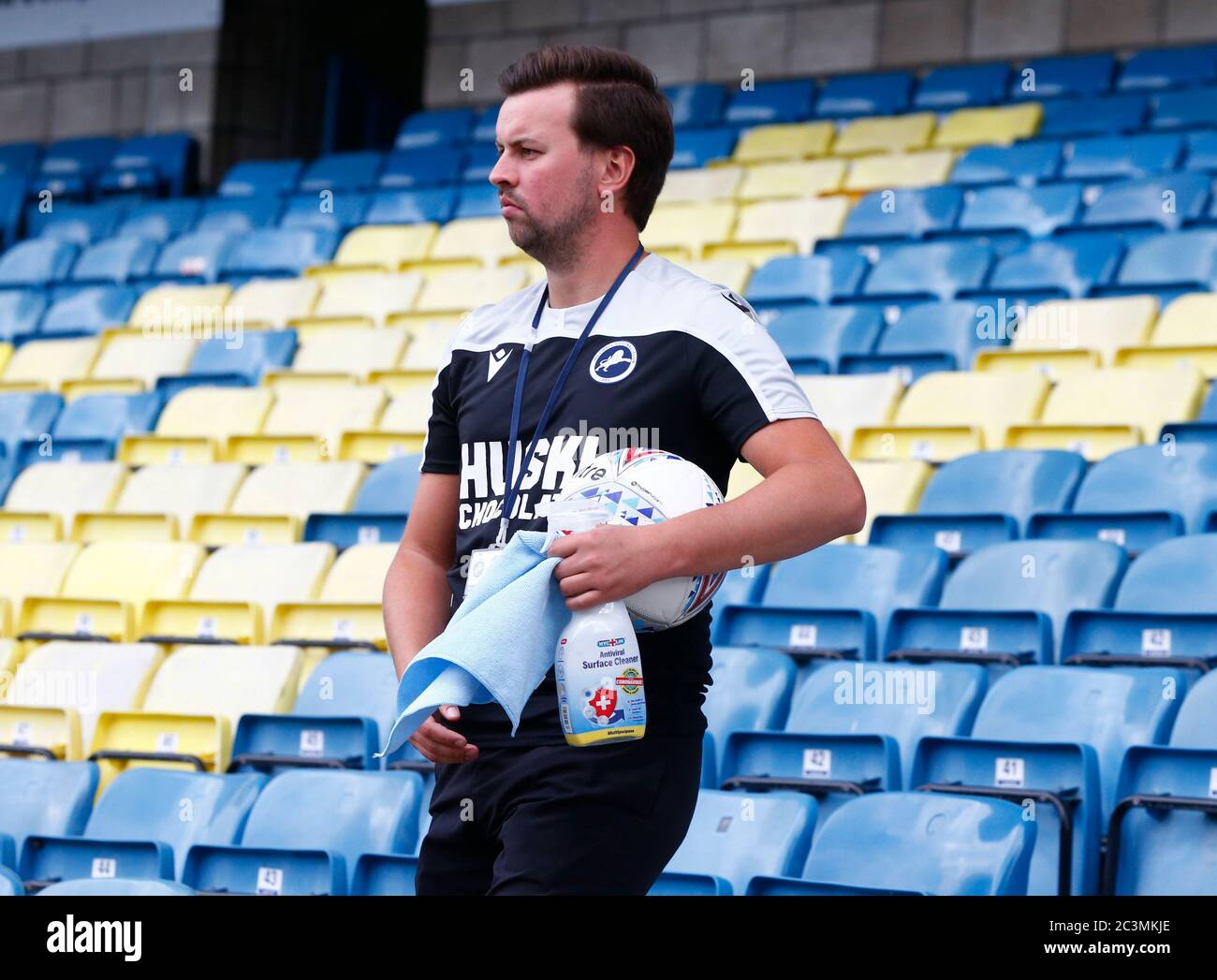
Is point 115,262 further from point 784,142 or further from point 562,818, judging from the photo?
point 562,818

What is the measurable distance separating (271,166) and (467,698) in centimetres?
868

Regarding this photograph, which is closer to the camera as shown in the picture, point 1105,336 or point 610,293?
point 610,293

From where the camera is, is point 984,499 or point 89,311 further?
point 89,311

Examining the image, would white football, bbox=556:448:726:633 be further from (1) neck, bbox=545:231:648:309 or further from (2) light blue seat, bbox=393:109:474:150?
(2) light blue seat, bbox=393:109:474:150

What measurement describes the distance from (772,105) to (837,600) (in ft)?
17.7

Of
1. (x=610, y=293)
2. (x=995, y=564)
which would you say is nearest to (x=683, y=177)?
(x=995, y=564)

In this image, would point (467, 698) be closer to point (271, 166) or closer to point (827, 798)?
point (827, 798)

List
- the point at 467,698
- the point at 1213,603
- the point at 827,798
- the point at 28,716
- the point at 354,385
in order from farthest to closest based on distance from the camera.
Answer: the point at 354,385
the point at 28,716
the point at 1213,603
the point at 827,798
the point at 467,698

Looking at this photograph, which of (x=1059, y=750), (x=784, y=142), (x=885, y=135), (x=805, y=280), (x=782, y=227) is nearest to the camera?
(x=1059, y=750)

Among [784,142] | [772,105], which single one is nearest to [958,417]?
[784,142]

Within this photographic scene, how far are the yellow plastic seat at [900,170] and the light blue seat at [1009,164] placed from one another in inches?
3.3

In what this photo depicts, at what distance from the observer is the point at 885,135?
8.16 m
